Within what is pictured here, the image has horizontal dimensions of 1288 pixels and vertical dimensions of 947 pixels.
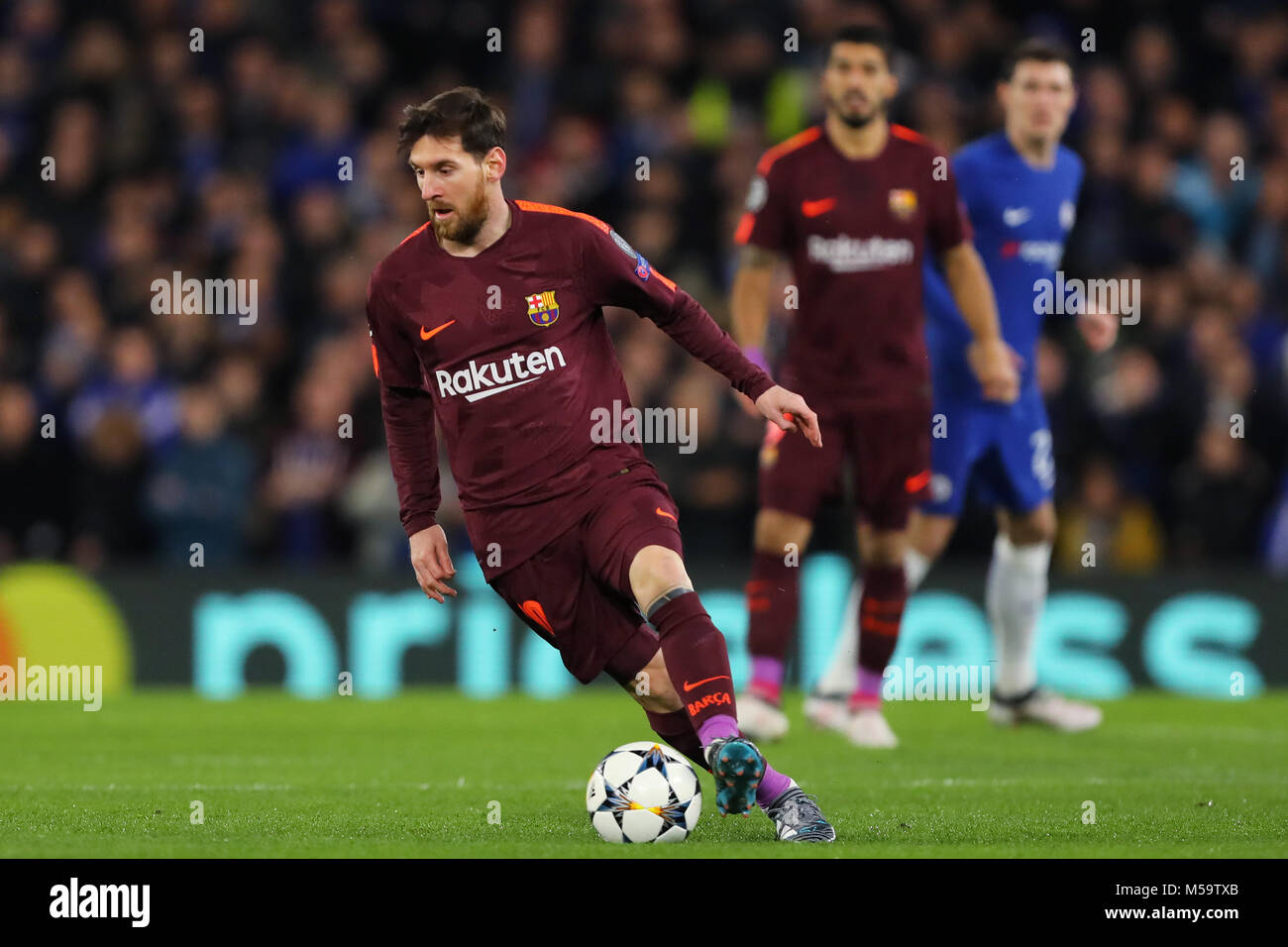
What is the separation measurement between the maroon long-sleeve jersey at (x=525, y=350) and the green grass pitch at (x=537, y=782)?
1.02 metres

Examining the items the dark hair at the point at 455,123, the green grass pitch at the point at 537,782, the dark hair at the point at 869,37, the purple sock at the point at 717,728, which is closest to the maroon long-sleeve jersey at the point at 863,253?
the dark hair at the point at 869,37

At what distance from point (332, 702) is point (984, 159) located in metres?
4.83

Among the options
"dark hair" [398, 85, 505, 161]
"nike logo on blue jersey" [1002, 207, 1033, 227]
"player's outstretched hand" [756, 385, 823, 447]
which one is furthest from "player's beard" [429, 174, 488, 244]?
"nike logo on blue jersey" [1002, 207, 1033, 227]

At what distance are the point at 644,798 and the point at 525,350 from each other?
1360mm

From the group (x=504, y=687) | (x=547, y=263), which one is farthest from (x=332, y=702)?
(x=547, y=263)

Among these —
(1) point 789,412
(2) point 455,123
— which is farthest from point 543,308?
(1) point 789,412

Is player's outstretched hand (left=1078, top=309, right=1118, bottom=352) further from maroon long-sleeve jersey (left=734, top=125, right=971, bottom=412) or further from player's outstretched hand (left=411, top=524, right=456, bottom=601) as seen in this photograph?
player's outstretched hand (left=411, top=524, right=456, bottom=601)

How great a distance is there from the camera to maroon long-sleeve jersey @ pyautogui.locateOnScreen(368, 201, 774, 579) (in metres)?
6.11

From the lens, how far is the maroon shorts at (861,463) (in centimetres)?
862

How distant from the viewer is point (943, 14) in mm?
16688

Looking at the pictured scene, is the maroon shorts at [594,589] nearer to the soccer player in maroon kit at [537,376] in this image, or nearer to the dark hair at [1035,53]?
the soccer player in maroon kit at [537,376]
